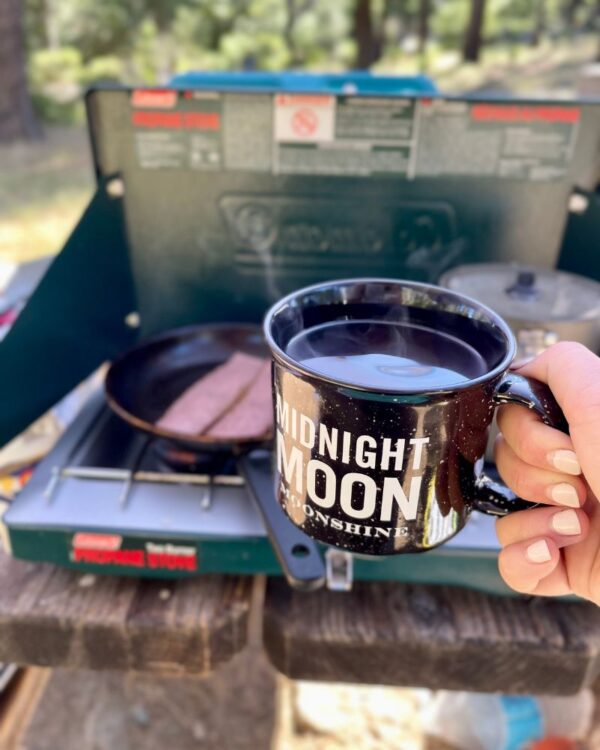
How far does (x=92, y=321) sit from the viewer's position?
39.4 inches

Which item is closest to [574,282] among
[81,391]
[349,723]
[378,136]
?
[378,136]

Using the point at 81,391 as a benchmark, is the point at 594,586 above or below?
above

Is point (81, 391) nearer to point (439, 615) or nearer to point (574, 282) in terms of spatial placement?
point (439, 615)

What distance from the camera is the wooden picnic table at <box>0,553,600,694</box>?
741 millimetres

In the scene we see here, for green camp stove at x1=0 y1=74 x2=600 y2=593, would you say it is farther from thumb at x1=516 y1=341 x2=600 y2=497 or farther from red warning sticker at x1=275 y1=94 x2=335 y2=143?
thumb at x1=516 y1=341 x2=600 y2=497

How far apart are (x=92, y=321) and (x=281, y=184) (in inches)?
13.9

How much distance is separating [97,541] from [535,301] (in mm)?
595

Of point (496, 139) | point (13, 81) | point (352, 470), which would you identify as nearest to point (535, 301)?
point (496, 139)

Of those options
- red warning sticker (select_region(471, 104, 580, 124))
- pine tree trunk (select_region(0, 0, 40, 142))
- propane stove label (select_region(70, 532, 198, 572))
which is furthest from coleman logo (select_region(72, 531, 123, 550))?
pine tree trunk (select_region(0, 0, 40, 142))

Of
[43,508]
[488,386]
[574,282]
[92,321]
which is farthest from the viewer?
[92,321]

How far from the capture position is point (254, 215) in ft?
3.36

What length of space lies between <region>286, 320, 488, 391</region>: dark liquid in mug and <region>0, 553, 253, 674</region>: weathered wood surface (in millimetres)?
394

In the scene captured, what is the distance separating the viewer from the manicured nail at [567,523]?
1.73ft

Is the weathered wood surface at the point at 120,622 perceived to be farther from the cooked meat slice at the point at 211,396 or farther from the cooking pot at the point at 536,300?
the cooking pot at the point at 536,300
